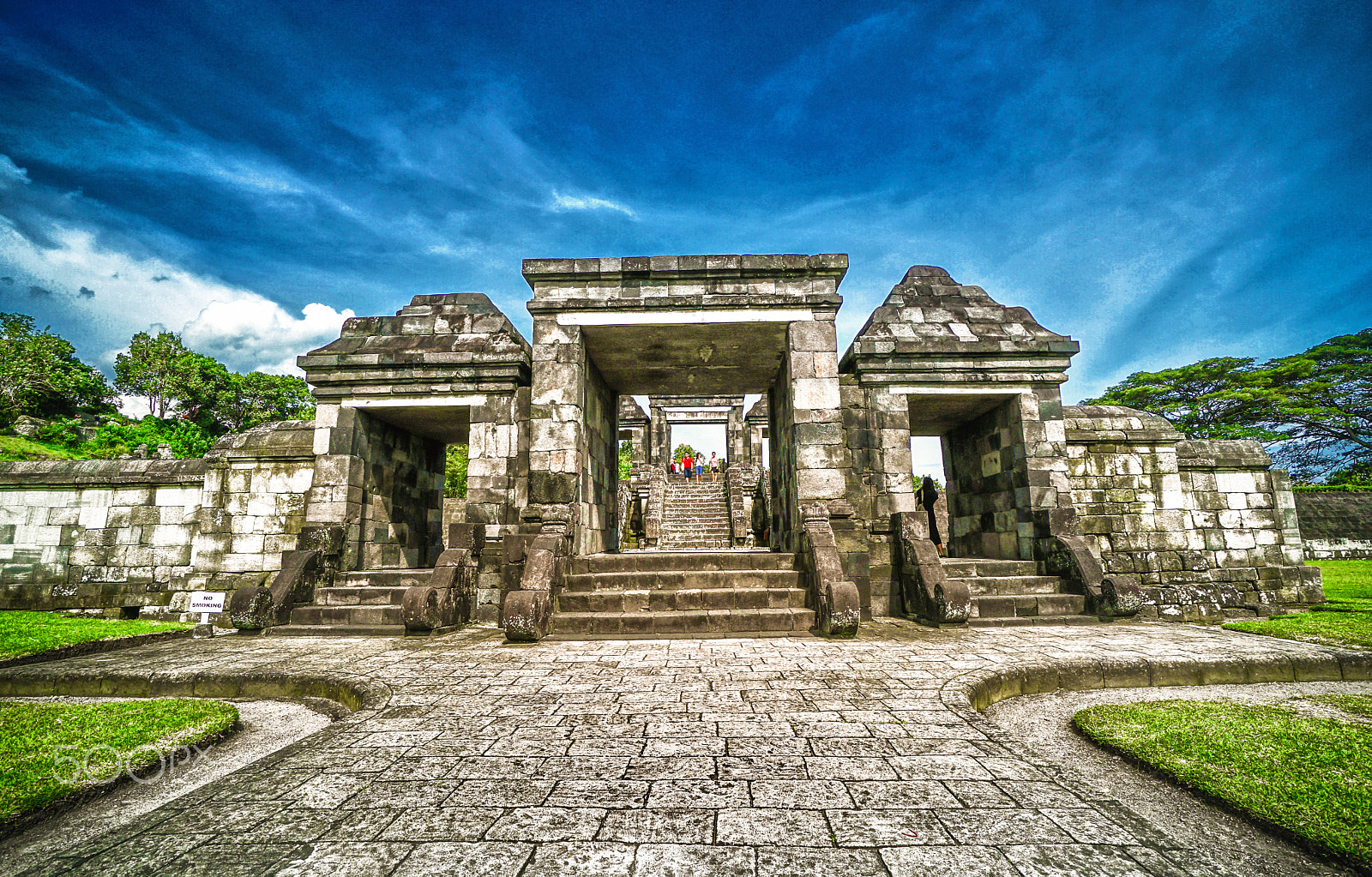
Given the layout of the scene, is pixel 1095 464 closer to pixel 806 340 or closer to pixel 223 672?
pixel 806 340

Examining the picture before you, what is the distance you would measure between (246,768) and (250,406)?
4179 cm

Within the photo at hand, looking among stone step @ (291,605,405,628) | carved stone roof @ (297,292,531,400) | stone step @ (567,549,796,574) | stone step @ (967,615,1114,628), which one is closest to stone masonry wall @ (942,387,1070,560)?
stone step @ (967,615,1114,628)

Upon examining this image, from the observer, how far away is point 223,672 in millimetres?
4902

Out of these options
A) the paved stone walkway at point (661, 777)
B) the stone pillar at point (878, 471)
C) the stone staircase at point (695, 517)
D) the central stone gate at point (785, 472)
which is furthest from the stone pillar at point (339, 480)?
the stone staircase at point (695, 517)

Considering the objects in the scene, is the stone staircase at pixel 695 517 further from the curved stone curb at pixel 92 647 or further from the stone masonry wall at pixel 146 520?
the curved stone curb at pixel 92 647

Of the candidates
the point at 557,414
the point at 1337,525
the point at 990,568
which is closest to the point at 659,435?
the point at 557,414

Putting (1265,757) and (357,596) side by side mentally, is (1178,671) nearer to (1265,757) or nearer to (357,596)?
(1265,757)

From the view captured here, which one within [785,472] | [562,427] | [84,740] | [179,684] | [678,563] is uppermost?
[562,427]

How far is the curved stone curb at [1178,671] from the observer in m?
4.68

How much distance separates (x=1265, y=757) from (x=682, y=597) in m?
5.18

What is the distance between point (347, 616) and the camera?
7.78m

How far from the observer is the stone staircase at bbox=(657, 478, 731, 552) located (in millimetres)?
17364

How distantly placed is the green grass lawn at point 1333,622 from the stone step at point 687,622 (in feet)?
16.7

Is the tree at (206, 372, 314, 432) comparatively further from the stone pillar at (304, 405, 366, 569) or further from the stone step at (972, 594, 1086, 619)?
the stone step at (972, 594, 1086, 619)
